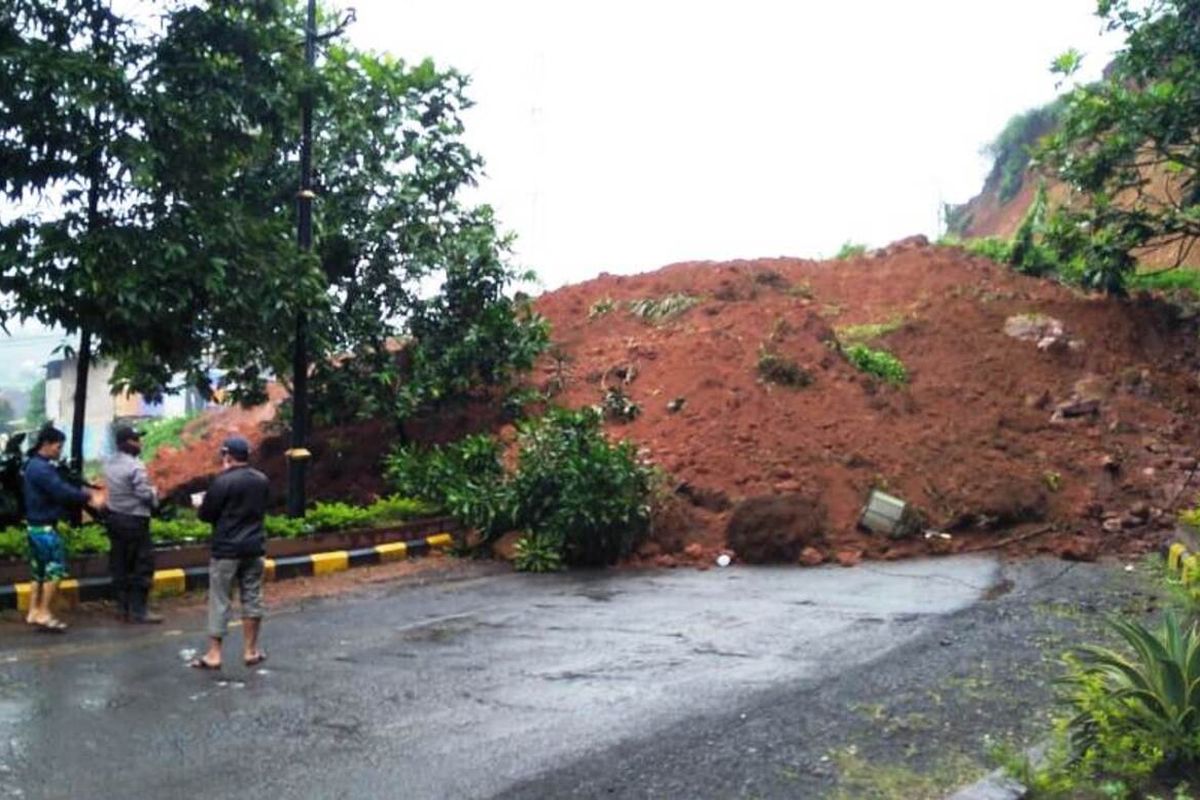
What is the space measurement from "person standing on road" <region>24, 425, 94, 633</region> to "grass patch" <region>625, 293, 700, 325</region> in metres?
A: 16.2

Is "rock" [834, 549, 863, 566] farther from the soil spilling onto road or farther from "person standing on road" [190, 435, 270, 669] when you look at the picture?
"person standing on road" [190, 435, 270, 669]

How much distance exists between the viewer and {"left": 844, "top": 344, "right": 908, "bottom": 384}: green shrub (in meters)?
20.4

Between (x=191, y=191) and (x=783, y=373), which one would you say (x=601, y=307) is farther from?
(x=191, y=191)

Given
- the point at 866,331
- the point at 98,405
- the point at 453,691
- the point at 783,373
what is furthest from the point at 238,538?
the point at 98,405

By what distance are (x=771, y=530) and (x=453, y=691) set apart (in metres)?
7.58

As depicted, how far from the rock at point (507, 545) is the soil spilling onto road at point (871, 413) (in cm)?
152

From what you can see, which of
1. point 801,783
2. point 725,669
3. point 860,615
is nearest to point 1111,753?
point 801,783

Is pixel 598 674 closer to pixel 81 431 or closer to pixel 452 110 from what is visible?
pixel 81 431

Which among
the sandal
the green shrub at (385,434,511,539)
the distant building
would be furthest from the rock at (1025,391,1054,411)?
the sandal

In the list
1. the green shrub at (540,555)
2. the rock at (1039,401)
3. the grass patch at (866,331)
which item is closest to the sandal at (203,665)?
the green shrub at (540,555)

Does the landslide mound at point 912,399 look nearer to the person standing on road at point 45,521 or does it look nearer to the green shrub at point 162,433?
the person standing on road at point 45,521

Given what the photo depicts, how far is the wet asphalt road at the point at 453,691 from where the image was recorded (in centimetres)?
559

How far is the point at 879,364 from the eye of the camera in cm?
2066

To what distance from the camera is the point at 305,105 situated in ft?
43.4
